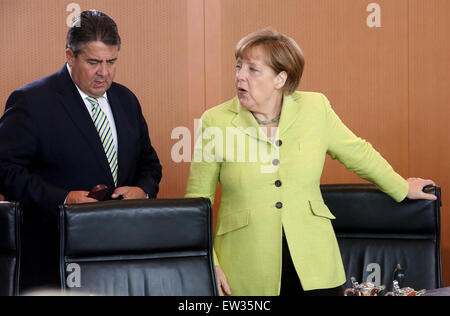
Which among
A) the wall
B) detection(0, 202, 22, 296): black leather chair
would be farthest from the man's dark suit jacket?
the wall

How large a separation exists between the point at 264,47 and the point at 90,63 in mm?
711

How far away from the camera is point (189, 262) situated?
2.11 m

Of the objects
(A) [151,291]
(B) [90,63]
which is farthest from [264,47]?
(A) [151,291]

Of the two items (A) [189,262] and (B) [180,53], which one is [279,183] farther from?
(B) [180,53]

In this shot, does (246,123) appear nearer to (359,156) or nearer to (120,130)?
(359,156)

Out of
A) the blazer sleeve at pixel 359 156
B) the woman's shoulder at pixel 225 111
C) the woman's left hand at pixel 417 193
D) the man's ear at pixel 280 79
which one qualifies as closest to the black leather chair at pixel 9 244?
the woman's shoulder at pixel 225 111

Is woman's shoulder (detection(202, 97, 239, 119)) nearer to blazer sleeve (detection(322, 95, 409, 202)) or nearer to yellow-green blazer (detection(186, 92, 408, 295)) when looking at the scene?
yellow-green blazer (detection(186, 92, 408, 295))

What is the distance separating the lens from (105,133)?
2625 millimetres

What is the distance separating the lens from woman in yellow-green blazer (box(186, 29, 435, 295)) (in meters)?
2.25

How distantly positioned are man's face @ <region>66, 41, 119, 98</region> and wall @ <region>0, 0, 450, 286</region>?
1.27 m

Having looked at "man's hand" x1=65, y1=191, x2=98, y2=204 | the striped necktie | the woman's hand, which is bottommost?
the woman's hand

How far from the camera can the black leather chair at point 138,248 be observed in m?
1.99
